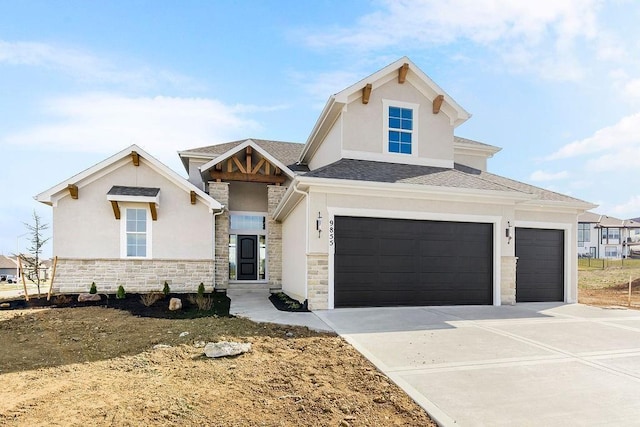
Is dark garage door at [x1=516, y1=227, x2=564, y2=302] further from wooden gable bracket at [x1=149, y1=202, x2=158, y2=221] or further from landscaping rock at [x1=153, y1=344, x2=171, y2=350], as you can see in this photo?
wooden gable bracket at [x1=149, y1=202, x2=158, y2=221]

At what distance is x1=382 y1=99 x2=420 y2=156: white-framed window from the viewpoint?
12.0 m

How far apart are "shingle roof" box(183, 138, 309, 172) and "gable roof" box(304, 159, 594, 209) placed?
20.1ft

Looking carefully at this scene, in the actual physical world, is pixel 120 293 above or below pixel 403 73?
below

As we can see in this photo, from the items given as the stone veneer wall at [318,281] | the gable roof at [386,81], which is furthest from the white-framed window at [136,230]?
the gable roof at [386,81]

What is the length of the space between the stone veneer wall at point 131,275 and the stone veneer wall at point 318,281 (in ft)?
18.8

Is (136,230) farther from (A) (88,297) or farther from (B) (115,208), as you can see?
Answer: (A) (88,297)

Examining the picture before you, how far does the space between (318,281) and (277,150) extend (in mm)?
10879

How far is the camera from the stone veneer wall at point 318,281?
9250mm

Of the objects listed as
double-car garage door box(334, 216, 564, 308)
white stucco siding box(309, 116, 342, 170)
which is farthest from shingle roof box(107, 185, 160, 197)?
double-car garage door box(334, 216, 564, 308)

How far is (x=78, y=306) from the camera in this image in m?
10.8

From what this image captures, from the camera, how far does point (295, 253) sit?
11664 millimetres

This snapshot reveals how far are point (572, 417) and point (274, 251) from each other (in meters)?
12.3

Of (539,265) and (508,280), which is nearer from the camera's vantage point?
(508,280)

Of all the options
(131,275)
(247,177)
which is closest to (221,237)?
(247,177)
